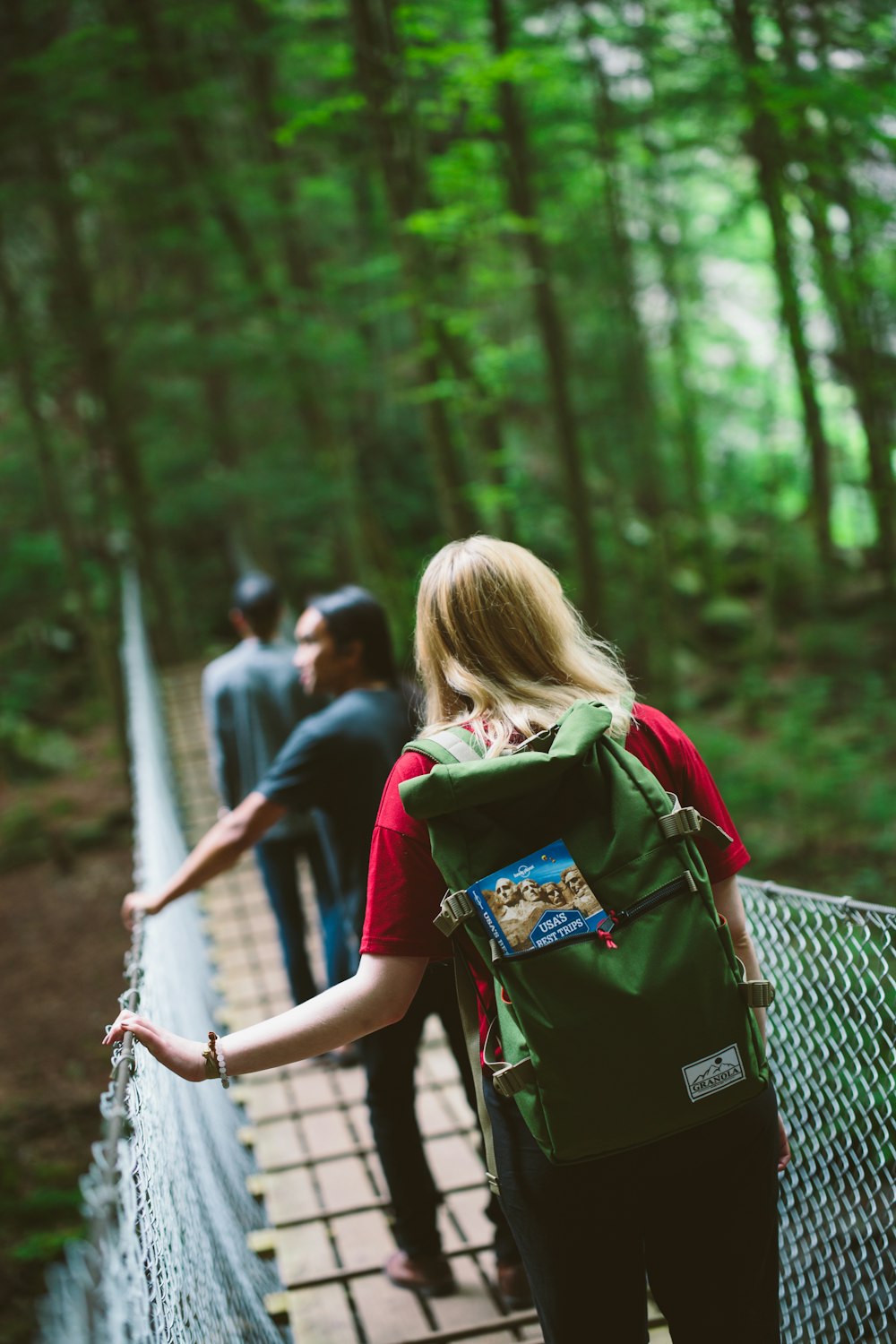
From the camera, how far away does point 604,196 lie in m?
8.16

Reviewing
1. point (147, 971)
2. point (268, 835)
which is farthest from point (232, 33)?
point (147, 971)

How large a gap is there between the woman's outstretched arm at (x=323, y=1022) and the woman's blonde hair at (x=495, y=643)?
0.91 ft

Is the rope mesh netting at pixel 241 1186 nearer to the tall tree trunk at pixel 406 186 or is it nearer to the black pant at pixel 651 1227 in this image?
the black pant at pixel 651 1227

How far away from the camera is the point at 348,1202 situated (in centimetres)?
230

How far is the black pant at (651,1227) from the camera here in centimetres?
107

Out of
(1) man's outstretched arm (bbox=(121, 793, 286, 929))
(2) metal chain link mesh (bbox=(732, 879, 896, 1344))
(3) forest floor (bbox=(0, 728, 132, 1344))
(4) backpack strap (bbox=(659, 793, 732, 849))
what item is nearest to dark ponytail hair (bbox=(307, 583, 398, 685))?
(1) man's outstretched arm (bbox=(121, 793, 286, 929))

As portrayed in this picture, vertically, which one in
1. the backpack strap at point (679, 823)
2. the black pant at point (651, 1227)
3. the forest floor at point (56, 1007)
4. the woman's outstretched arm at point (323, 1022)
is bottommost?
the forest floor at point (56, 1007)

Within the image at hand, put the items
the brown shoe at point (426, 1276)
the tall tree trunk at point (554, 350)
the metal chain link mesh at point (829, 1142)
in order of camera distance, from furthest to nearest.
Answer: the tall tree trunk at point (554, 350) < the brown shoe at point (426, 1276) < the metal chain link mesh at point (829, 1142)

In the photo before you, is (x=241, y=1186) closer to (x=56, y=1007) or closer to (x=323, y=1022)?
(x=323, y=1022)

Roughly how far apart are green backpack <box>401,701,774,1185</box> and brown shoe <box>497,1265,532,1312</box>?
3.42 ft

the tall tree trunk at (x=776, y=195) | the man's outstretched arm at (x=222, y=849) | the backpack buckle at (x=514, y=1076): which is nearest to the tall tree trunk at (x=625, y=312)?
the tall tree trunk at (x=776, y=195)

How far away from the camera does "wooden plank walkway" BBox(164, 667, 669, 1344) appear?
191 centimetres

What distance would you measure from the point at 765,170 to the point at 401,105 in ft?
8.96

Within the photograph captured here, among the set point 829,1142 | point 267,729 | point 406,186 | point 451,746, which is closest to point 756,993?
point 451,746
